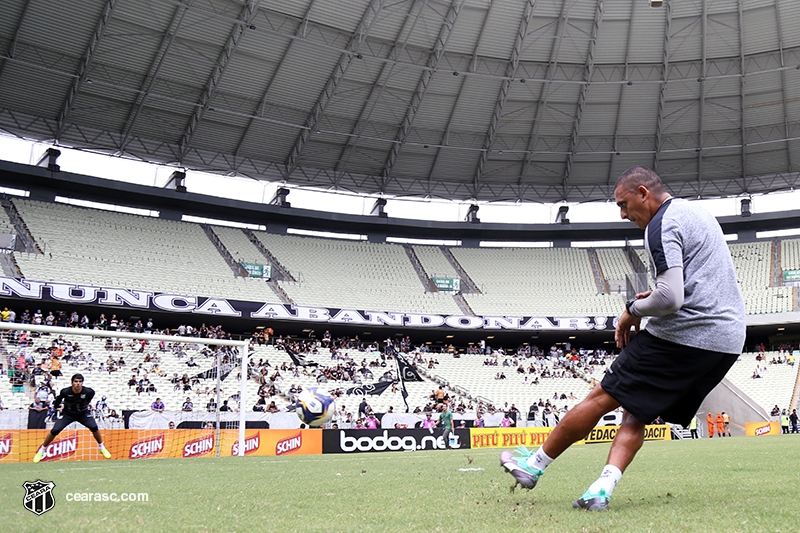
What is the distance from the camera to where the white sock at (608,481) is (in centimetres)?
340

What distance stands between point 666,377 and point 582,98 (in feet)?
107

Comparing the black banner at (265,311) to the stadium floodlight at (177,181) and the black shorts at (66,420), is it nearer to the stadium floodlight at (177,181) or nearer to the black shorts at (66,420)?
the stadium floodlight at (177,181)

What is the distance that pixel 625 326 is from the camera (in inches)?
142

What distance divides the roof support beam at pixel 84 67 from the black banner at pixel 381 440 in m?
19.5

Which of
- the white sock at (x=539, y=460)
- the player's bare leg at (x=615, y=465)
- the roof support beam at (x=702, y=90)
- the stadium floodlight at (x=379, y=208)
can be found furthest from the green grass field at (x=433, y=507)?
the stadium floodlight at (x=379, y=208)

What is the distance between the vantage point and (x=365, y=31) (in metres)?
27.5

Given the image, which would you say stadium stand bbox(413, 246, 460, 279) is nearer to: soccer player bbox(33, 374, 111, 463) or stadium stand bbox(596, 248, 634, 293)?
stadium stand bbox(596, 248, 634, 293)

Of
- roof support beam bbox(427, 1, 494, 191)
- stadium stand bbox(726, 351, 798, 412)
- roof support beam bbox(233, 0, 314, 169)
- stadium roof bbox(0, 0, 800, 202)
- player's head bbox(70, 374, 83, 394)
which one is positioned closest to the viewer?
player's head bbox(70, 374, 83, 394)

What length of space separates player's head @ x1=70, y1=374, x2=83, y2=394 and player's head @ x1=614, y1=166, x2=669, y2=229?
34.1 feet

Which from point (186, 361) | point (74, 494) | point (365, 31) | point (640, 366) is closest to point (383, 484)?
point (74, 494)

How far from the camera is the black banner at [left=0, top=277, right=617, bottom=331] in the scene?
28.9 m

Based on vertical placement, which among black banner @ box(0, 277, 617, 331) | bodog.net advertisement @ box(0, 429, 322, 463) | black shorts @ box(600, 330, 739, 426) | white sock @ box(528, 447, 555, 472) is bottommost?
bodog.net advertisement @ box(0, 429, 322, 463)

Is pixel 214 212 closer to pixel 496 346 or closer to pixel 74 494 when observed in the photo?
pixel 496 346

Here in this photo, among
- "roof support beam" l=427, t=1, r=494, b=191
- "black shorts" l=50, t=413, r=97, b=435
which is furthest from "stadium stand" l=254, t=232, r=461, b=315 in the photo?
"black shorts" l=50, t=413, r=97, b=435
